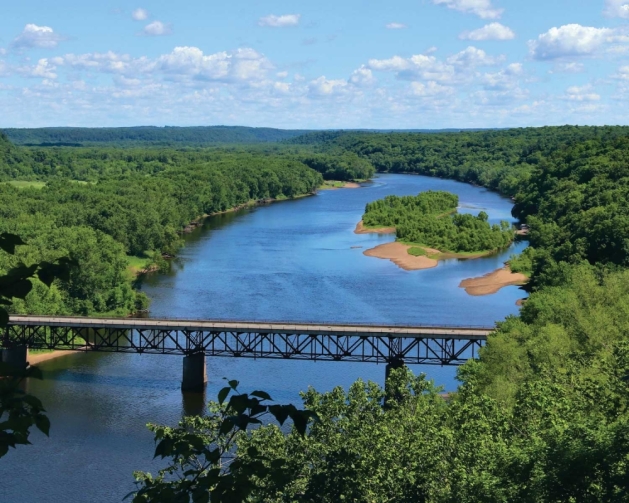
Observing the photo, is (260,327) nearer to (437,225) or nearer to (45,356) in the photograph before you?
(45,356)

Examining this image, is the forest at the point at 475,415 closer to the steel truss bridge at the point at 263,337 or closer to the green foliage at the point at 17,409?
the green foliage at the point at 17,409

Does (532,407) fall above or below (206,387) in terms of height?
above

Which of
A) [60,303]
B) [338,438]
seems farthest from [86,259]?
[338,438]

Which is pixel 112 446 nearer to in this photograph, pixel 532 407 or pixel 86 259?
pixel 532 407

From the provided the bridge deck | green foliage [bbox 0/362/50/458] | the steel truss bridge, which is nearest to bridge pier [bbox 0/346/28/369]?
the steel truss bridge

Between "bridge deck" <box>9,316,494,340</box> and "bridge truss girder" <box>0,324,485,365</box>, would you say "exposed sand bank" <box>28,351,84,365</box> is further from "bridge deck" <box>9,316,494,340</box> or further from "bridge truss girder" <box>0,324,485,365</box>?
"bridge deck" <box>9,316,494,340</box>

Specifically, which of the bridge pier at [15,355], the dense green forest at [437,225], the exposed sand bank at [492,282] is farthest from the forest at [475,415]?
the dense green forest at [437,225]
